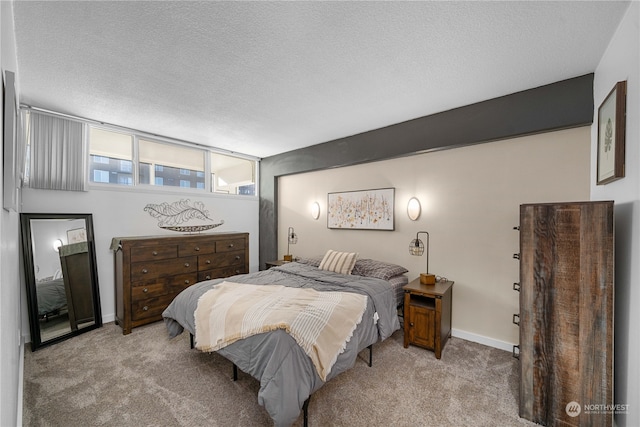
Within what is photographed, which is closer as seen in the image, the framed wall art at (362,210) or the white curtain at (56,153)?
the white curtain at (56,153)

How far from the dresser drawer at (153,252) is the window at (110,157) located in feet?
3.65

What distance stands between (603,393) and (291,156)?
4.47 metres

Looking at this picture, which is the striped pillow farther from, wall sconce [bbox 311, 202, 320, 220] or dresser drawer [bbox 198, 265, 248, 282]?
dresser drawer [bbox 198, 265, 248, 282]

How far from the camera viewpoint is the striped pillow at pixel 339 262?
345cm

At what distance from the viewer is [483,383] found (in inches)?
88.6

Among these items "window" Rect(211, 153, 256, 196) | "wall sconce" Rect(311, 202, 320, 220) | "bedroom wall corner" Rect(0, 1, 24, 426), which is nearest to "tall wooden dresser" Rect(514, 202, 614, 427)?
"bedroom wall corner" Rect(0, 1, 24, 426)

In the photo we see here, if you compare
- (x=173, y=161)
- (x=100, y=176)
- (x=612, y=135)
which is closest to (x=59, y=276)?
(x=100, y=176)

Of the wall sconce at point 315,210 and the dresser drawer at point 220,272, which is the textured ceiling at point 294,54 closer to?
the wall sconce at point 315,210

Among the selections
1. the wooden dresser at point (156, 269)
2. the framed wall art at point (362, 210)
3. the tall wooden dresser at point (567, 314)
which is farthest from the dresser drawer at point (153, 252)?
the tall wooden dresser at point (567, 314)

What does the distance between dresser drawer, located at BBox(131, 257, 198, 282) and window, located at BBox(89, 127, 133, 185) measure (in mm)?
1288

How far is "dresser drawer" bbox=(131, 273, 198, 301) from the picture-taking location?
326 centimetres

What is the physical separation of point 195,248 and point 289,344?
261 cm

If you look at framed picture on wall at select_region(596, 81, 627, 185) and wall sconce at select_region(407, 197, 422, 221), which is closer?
framed picture on wall at select_region(596, 81, 627, 185)

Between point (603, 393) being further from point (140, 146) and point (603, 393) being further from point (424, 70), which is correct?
point (140, 146)
